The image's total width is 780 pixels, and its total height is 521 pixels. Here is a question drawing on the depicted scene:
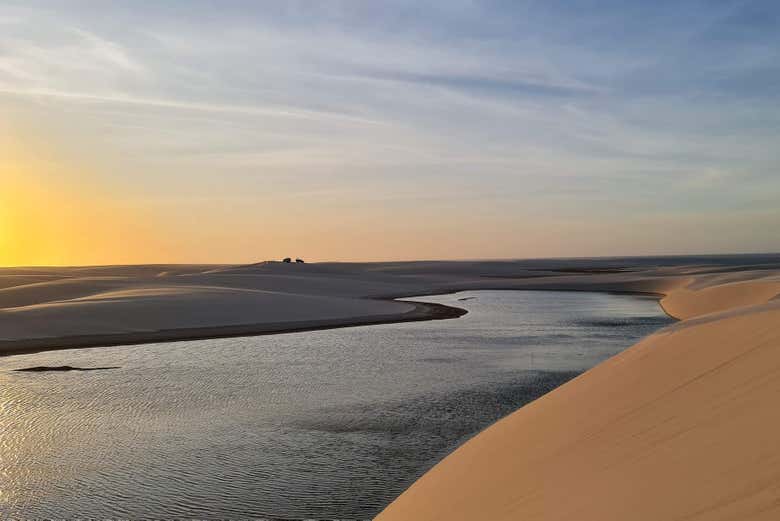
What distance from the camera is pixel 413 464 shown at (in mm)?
7930

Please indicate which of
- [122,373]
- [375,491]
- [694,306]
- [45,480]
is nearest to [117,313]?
[122,373]

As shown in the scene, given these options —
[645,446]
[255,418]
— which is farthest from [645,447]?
[255,418]

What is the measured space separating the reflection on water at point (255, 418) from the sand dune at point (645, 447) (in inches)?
60.5

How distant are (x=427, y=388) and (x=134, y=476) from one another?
20.4 feet

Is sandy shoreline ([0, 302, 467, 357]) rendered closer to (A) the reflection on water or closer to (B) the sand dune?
(A) the reflection on water

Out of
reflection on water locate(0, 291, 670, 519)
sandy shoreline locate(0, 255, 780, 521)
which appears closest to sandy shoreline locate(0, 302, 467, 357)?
reflection on water locate(0, 291, 670, 519)

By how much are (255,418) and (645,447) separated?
733 centimetres

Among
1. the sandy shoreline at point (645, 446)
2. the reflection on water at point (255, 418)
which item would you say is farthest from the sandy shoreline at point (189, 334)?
the sandy shoreline at point (645, 446)

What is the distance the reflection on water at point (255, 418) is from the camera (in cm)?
705

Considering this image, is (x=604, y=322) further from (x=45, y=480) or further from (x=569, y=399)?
(x=45, y=480)

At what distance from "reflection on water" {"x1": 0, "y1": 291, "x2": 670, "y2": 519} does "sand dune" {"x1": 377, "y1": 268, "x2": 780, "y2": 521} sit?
154 centimetres

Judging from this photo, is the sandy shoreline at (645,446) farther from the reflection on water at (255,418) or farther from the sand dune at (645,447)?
the reflection on water at (255,418)

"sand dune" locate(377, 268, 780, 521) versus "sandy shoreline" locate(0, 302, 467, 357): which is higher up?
"sand dune" locate(377, 268, 780, 521)

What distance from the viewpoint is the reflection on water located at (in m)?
7.05
